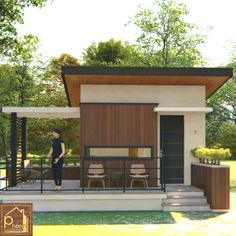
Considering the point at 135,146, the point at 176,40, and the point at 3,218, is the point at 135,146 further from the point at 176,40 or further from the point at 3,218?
the point at 176,40

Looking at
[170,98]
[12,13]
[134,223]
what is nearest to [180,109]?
[170,98]

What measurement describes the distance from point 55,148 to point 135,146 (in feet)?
8.27

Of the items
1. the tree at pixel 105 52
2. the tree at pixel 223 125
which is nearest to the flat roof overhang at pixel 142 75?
the tree at pixel 223 125

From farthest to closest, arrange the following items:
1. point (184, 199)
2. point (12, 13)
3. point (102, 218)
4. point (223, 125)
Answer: point (223, 125) → point (12, 13) → point (184, 199) → point (102, 218)

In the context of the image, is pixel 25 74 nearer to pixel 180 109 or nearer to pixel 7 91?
pixel 7 91

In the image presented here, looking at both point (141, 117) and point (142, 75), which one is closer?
point (142, 75)

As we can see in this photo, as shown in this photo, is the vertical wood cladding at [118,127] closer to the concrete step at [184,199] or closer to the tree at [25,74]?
the concrete step at [184,199]

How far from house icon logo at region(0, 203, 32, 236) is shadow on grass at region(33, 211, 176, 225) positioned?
10.2ft

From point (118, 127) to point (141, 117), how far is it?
747mm

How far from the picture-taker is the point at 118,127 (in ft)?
44.6

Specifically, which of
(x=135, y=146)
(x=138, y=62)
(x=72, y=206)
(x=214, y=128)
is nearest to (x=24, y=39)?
(x=135, y=146)

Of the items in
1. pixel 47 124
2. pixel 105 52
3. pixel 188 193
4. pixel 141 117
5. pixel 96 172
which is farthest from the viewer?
pixel 105 52

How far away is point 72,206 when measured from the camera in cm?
1199

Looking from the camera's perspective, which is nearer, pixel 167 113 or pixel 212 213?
pixel 212 213
